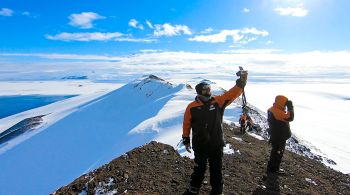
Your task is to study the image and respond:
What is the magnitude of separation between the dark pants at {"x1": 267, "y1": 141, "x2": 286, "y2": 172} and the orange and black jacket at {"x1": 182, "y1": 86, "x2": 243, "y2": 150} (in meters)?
3.48

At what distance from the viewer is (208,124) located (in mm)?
7586

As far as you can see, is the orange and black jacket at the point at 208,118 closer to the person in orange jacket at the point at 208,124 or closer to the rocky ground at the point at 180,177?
the person in orange jacket at the point at 208,124

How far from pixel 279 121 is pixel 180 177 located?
3.39 meters

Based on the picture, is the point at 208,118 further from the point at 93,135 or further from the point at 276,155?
the point at 93,135

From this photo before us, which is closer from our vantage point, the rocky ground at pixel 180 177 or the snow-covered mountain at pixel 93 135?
the rocky ground at pixel 180 177

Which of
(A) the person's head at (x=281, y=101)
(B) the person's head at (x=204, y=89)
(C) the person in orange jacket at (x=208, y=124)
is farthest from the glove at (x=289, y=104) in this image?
(B) the person's head at (x=204, y=89)

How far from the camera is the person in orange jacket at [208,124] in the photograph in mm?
7512

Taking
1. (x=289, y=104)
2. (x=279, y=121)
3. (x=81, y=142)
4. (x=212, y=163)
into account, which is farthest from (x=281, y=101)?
(x=81, y=142)

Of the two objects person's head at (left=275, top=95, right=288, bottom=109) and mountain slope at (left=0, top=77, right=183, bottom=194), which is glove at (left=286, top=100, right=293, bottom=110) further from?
mountain slope at (left=0, top=77, right=183, bottom=194)

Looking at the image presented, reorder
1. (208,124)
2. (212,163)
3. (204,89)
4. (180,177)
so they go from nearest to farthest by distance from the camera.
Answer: (204,89) → (208,124) → (212,163) → (180,177)

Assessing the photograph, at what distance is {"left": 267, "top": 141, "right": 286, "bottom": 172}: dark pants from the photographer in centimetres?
1055

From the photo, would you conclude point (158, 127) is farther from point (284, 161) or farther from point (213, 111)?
point (213, 111)

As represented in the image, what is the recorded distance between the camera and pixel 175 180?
9266mm

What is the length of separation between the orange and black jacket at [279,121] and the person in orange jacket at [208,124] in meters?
3.14
